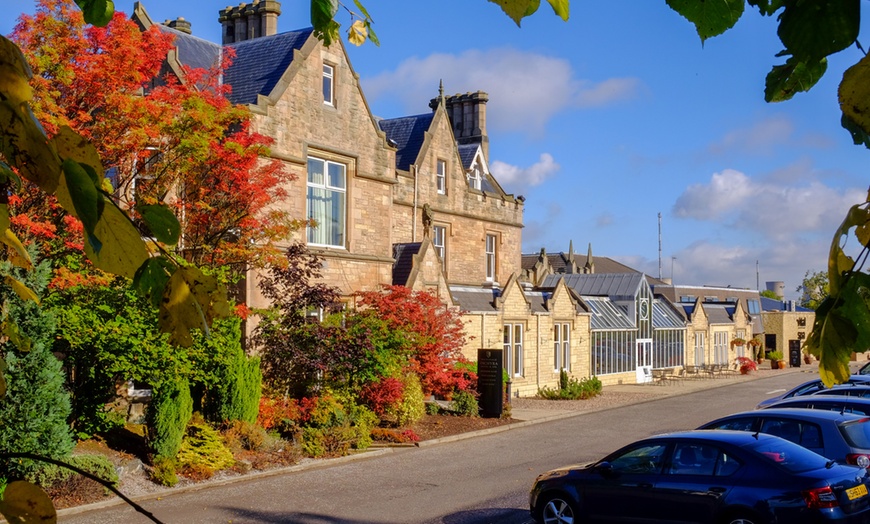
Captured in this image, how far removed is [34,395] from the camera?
1334cm

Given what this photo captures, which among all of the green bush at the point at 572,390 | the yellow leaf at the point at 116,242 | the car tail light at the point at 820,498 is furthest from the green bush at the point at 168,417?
the green bush at the point at 572,390

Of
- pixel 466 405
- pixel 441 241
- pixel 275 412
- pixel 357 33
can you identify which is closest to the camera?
pixel 357 33

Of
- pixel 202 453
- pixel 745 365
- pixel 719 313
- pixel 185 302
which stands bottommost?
pixel 202 453

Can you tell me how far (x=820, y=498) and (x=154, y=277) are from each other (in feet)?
32.7

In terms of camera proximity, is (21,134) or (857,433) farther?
(857,433)

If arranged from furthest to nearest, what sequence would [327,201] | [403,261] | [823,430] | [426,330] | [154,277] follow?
[403,261], [327,201], [426,330], [823,430], [154,277]

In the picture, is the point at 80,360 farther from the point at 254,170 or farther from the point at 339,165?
the point at 339,165

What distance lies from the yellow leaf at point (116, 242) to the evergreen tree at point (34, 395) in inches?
479

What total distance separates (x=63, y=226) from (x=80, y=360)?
3.05m

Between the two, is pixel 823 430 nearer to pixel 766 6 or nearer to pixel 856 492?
pixel 856 492

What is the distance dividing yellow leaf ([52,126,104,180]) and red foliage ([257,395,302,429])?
17.7 metres

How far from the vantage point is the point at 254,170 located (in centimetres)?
1875

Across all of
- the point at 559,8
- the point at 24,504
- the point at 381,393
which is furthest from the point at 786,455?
the point at 381,393

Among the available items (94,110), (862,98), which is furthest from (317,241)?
(862,98)
